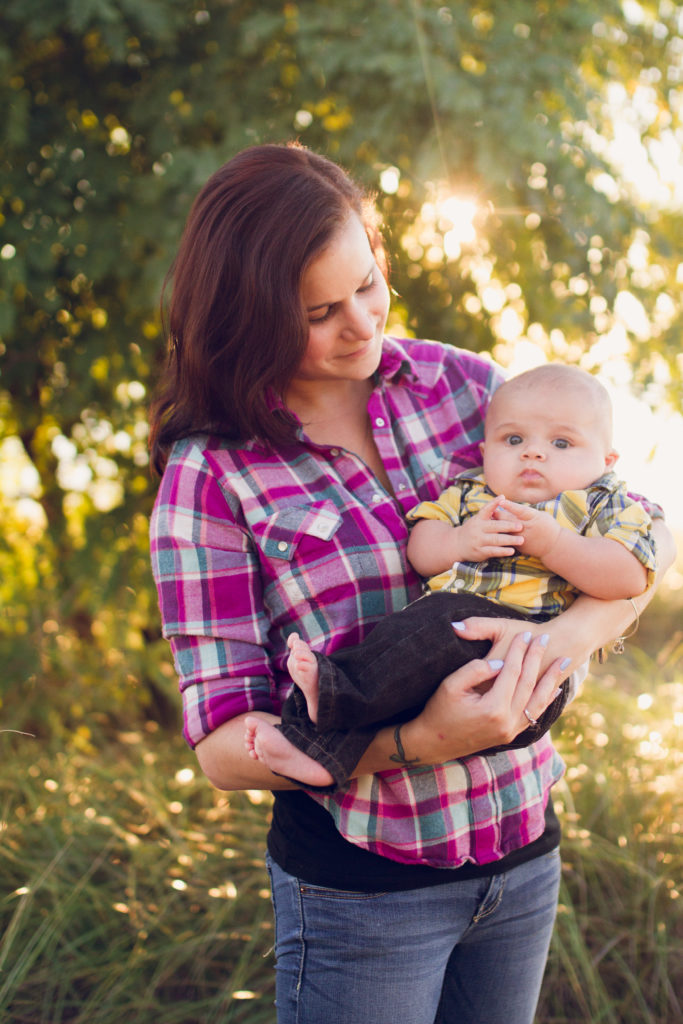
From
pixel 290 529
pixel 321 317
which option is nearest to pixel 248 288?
pixel 321 317

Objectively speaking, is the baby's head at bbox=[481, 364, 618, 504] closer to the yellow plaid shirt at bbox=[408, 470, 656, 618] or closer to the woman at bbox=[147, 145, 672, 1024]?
the yellow plaid shirt at bbox=[408, 470, 656, 618]

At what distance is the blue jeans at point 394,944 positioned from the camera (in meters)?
1.40

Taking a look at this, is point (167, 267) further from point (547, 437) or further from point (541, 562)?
point (541, 562)

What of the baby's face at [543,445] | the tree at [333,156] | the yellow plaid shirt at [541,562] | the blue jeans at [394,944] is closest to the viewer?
the blue jeans at [394,944]

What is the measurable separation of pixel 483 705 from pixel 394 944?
0.47m

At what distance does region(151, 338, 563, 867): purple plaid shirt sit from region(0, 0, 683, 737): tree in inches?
50.6

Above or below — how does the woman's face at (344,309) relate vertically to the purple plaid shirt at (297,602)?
above

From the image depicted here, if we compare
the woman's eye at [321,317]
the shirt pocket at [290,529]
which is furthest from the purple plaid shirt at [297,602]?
the woman's eye at [321,317]

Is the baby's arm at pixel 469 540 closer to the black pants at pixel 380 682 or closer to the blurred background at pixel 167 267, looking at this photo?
the black pants at pixel 380 682

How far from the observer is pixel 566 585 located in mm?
1542

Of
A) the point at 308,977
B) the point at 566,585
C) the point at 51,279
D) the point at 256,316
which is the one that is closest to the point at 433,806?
the point at 308,977

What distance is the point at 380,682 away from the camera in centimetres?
132

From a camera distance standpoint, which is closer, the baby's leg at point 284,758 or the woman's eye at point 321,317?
the baby's leg at point 284,758

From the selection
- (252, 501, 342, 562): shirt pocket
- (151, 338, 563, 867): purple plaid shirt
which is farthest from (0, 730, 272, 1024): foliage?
(252, 501, 342, 562): shirt pocket
